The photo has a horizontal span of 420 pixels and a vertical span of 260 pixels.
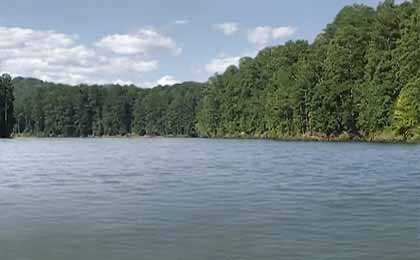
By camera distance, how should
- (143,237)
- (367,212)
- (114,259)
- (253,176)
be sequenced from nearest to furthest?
(114,259), (143,237), (367,212), (253,176)

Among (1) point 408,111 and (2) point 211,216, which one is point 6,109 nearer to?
(1) point 408,111

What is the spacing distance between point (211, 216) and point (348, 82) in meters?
93.7

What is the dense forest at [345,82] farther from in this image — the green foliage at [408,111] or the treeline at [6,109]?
the treeline at [6,109]

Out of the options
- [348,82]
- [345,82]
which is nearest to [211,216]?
[348,82]

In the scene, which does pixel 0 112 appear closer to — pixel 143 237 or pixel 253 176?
pixel 253 176

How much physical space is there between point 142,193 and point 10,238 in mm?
10188

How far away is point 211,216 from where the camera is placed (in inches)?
770

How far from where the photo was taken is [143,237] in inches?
629

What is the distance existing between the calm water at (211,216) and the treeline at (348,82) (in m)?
61.0

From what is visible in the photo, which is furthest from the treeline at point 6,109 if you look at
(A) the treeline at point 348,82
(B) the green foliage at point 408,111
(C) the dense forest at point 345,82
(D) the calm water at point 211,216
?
(D) the calm water at point 211,216

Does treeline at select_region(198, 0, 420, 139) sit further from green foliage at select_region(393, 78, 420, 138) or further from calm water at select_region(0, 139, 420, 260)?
calm water at select_region(0, 139, 420, 260)

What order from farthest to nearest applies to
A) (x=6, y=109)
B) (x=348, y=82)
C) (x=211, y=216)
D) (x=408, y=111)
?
1. (x=6, y=109)
2. (x=348, y=82)
3. (x=408, y=111)
4. (x=211, y=216)

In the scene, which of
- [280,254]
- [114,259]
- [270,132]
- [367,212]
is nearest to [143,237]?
[114,259]

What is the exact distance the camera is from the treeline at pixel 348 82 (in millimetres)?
91863
